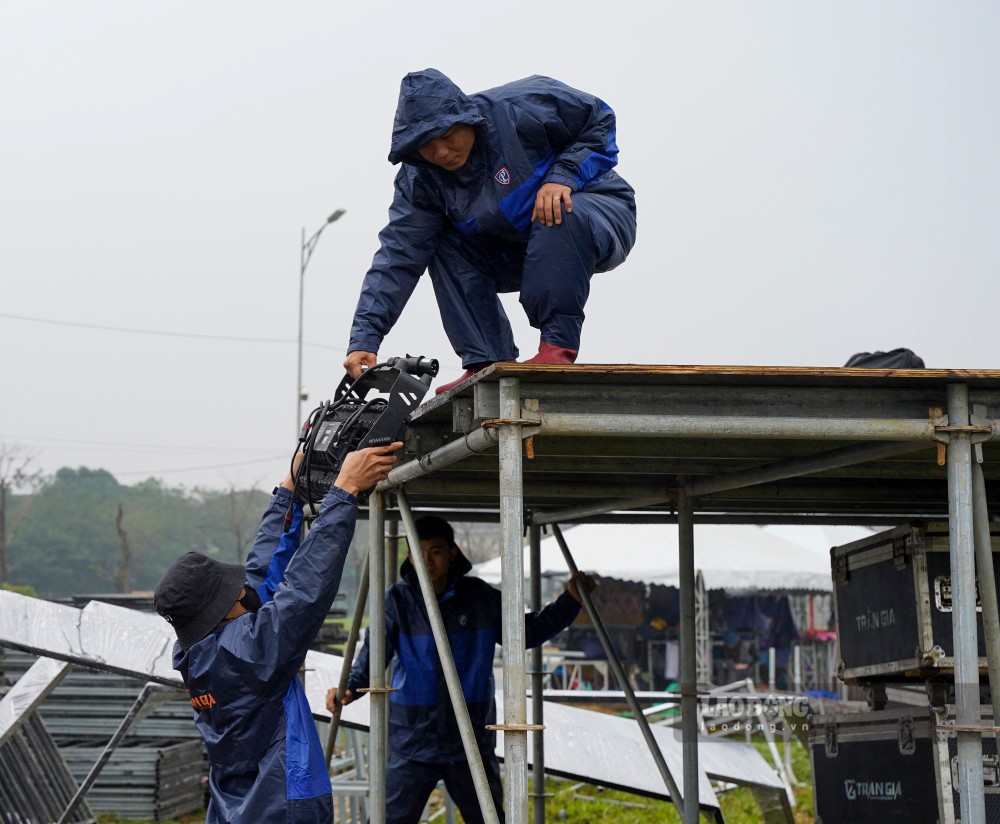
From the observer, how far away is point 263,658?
12.7ft

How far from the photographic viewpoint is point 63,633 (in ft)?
24.0

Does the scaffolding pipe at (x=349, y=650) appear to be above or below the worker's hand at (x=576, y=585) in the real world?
below

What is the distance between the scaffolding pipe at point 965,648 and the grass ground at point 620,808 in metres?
7.12

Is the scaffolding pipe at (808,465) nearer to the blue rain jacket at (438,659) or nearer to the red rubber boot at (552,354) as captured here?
the red rubber boot at (552,354)

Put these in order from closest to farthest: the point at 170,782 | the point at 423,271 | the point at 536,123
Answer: the point at 536,123
the point at 423,271
the point at 170,782

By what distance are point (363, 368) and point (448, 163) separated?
0.89 meters

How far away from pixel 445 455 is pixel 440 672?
2.24 metres

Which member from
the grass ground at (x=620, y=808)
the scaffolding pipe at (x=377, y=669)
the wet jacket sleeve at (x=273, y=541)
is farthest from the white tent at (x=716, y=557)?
the wet jacket sleeve at (x=273, y=541)

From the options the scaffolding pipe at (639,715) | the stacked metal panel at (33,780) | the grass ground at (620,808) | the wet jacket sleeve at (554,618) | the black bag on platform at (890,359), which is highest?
the black bag on platform at (890,359)

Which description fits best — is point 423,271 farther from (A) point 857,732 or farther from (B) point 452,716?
(A) point 857,732

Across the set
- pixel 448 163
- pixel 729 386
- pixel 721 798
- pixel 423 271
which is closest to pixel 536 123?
pixel 448 163

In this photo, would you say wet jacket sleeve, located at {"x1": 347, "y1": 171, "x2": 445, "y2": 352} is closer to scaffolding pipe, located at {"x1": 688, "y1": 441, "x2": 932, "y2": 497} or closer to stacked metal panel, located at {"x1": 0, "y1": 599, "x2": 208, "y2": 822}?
scaffolding pipe, located at {"x1": 688, "y1": 441, "x2": 932, "y2": 497}

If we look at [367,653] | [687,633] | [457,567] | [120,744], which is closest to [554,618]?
[457,567]

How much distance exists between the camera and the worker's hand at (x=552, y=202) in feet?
15.7
